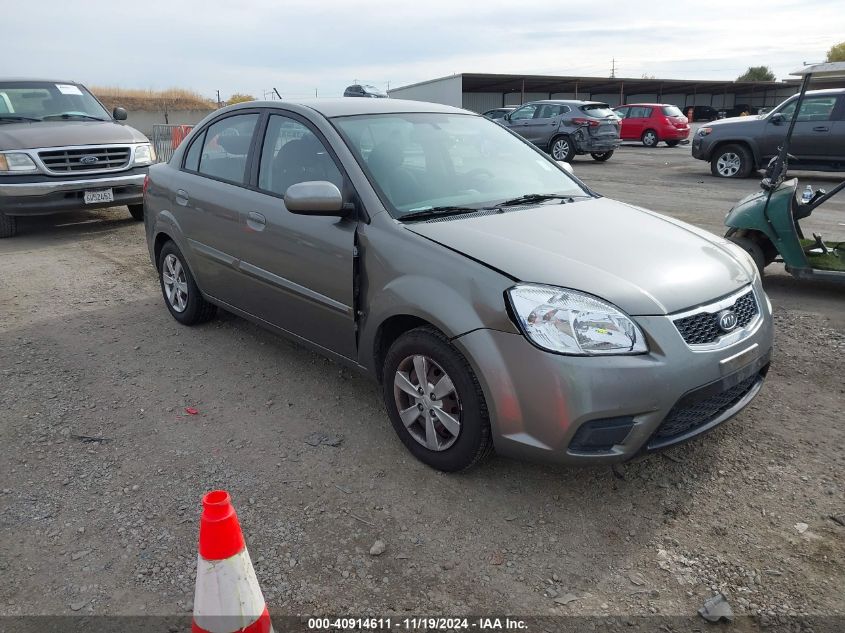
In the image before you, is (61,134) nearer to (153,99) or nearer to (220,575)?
(220,575)

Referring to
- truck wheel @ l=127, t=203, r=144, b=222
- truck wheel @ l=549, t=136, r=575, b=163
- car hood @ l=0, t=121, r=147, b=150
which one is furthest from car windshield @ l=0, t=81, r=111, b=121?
truck wheel @ l=549, t=136, r=575, b=163

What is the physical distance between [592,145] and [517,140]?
48.0 ft

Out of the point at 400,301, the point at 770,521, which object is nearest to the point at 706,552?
the point at 770,521

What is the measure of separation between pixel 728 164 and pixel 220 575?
1508cm

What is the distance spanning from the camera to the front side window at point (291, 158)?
379cm

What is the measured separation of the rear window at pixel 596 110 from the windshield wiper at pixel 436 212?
15983 millimetres

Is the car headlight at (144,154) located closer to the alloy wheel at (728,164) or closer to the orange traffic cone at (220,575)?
the orange traffic cone at (220,575)

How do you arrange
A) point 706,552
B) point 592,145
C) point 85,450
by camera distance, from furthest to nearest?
point 592,145
point 85,450
point 706,552

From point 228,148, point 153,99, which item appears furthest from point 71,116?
point 153,99

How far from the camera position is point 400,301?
3188 millimetres

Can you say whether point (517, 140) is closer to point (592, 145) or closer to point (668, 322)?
point (668, 322)

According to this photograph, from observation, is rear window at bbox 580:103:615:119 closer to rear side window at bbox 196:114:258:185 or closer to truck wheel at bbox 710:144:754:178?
truck wheel at bbox 710:144:754:178

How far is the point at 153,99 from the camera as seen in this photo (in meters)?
42.4

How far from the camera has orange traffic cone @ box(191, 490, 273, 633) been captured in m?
1.96
